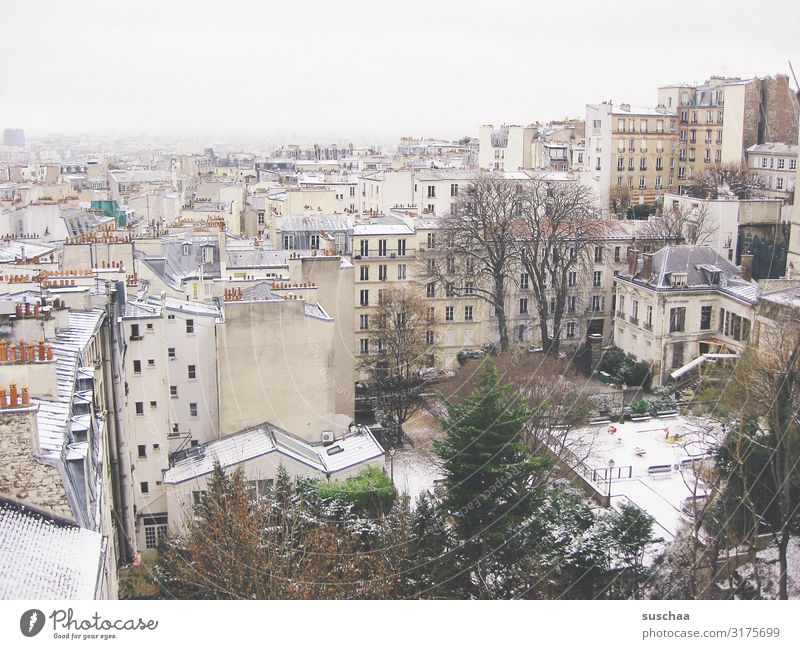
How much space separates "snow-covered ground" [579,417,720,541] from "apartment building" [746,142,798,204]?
5.31m

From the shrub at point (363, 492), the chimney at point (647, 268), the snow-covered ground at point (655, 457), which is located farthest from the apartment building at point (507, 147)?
the shrub at point (363, 492)

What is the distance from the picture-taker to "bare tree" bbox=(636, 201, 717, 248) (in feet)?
26.0

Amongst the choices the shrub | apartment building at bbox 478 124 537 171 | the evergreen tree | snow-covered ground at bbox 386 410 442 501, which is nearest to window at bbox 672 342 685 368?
snow-covered ground at bbox 386 410 442 501

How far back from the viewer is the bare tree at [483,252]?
6.02m

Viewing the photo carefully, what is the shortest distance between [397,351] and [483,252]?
932 millimetres

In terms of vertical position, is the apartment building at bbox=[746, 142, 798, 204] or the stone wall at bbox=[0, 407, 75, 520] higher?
the apartment building at bbox=[746, 142, 798, 204]

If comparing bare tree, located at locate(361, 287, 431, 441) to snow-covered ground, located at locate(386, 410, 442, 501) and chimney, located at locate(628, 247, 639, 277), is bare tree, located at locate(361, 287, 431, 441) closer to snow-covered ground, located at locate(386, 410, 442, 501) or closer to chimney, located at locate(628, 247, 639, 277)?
snow-covered ground, located at locate(386, 410, 442, 501)

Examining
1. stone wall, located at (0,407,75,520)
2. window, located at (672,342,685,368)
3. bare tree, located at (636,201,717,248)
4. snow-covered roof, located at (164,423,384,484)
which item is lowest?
snow-covered roof, located at (164,423,384,484)

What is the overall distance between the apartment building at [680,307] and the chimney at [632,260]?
11mm

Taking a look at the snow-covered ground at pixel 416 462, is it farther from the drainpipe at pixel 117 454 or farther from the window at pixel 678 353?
the window at pixel 678 353

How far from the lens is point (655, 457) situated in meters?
4.64

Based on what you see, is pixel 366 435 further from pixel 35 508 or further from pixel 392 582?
pixel 35 508
